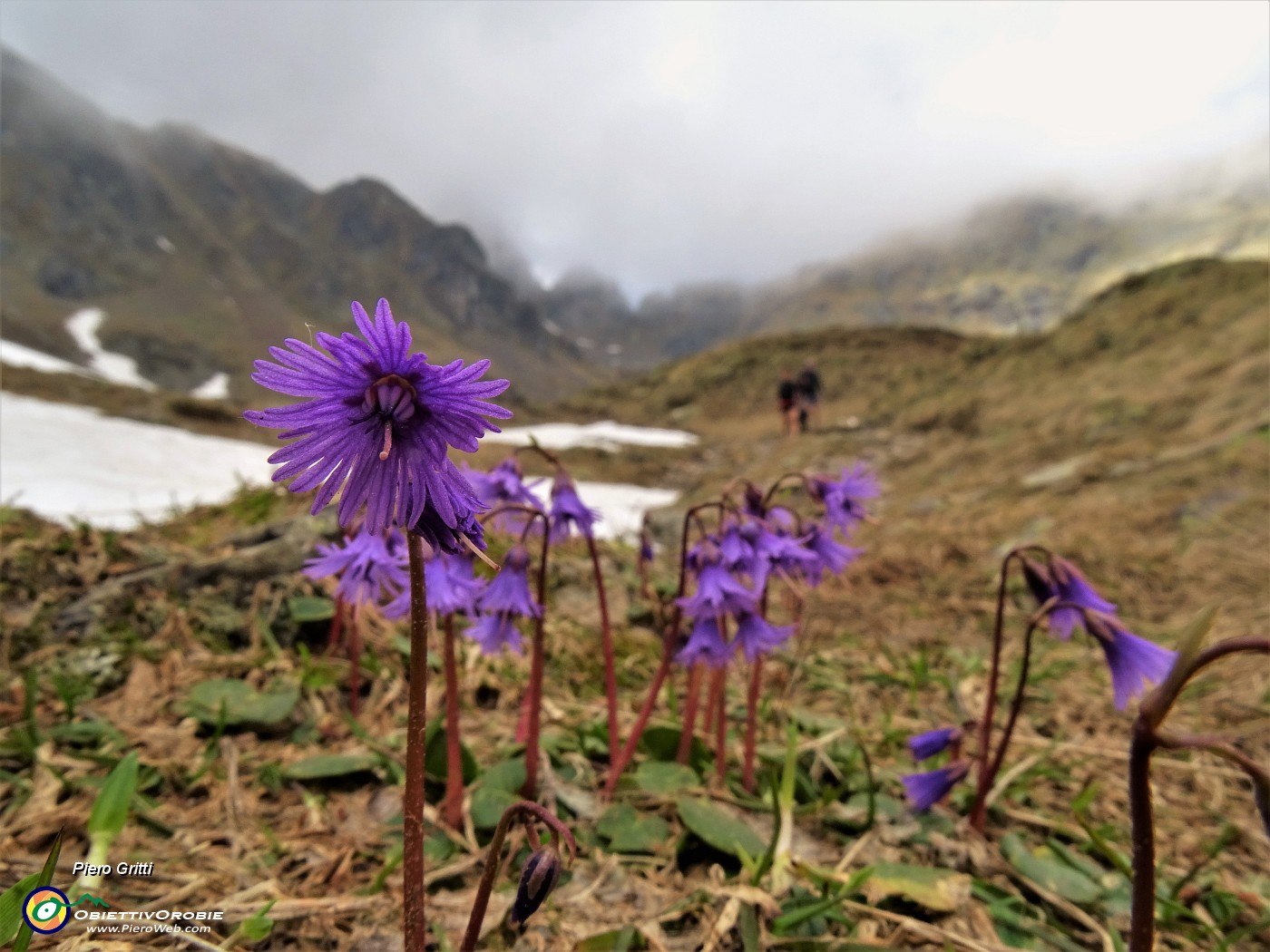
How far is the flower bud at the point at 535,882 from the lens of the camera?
958mm

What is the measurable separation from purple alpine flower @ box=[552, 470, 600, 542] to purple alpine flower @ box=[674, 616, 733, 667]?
425 millimetres

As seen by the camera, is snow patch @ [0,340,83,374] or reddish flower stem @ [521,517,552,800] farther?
snow patch @ [0,340,83,374]

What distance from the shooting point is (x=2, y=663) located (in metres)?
2.25

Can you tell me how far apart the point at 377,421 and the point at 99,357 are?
327 ft

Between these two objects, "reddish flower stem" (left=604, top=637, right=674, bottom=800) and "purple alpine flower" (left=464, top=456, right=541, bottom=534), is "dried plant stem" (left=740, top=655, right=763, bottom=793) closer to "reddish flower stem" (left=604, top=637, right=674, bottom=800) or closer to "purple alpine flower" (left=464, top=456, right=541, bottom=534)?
"reddish flower stem" (left=604, top=637, right=674, bottom=800)

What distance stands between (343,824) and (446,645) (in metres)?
0.65

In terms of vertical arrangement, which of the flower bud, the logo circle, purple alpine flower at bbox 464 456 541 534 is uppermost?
purple alpine flower at bbox 464 456 541 534

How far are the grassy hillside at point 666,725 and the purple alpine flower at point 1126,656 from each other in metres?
0.49

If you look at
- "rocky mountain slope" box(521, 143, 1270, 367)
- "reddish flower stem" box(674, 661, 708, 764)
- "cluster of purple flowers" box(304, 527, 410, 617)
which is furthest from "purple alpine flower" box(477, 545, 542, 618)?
"rocky mountain slope" box(521, 143, 1270, 367)

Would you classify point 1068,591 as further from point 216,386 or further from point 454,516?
point 216,386

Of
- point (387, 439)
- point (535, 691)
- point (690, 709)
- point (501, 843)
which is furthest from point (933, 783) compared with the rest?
point (387, 439)

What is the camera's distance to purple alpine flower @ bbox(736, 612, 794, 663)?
1.92m

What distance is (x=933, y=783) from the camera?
186 cm

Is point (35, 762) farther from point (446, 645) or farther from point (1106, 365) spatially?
point (1106, 365)
